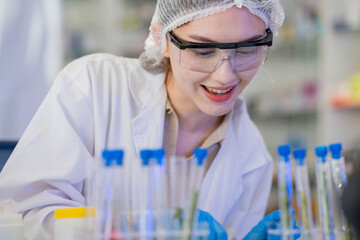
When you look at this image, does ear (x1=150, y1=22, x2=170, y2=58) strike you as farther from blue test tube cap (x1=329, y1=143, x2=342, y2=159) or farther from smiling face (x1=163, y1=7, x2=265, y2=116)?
blue test tube cap (x1=329, y1=143, x2=342, y2=159)

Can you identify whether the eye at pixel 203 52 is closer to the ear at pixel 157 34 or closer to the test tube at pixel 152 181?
the ear at pixel 157 34

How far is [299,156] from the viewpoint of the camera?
46.1 inches

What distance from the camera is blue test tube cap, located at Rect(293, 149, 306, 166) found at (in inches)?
46.1

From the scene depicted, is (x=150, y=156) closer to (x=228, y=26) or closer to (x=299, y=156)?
(x=299, y=156)

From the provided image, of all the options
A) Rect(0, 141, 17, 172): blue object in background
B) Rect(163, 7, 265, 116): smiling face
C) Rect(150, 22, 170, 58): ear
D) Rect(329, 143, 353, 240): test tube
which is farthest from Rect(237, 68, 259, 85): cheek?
Rect(0, 141, 17, 172): blue object in background

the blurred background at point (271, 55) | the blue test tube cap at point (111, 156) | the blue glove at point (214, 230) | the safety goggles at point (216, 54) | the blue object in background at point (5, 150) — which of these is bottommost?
the blue glove at point (214, 230)

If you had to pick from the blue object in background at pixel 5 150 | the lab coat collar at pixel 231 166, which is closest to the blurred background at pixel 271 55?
the blue object in background at pixel 5 150

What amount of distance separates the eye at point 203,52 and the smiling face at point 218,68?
3 cm

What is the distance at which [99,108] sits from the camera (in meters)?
1.67

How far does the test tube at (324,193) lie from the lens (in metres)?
1.16

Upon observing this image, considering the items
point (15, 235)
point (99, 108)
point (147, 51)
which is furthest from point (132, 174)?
point (147, 51)

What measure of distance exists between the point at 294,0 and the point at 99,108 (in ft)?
12.9

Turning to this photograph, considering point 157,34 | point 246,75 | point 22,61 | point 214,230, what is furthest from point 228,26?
point 22,61

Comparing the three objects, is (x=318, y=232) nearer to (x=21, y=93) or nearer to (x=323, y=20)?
(x=21, y=93)
